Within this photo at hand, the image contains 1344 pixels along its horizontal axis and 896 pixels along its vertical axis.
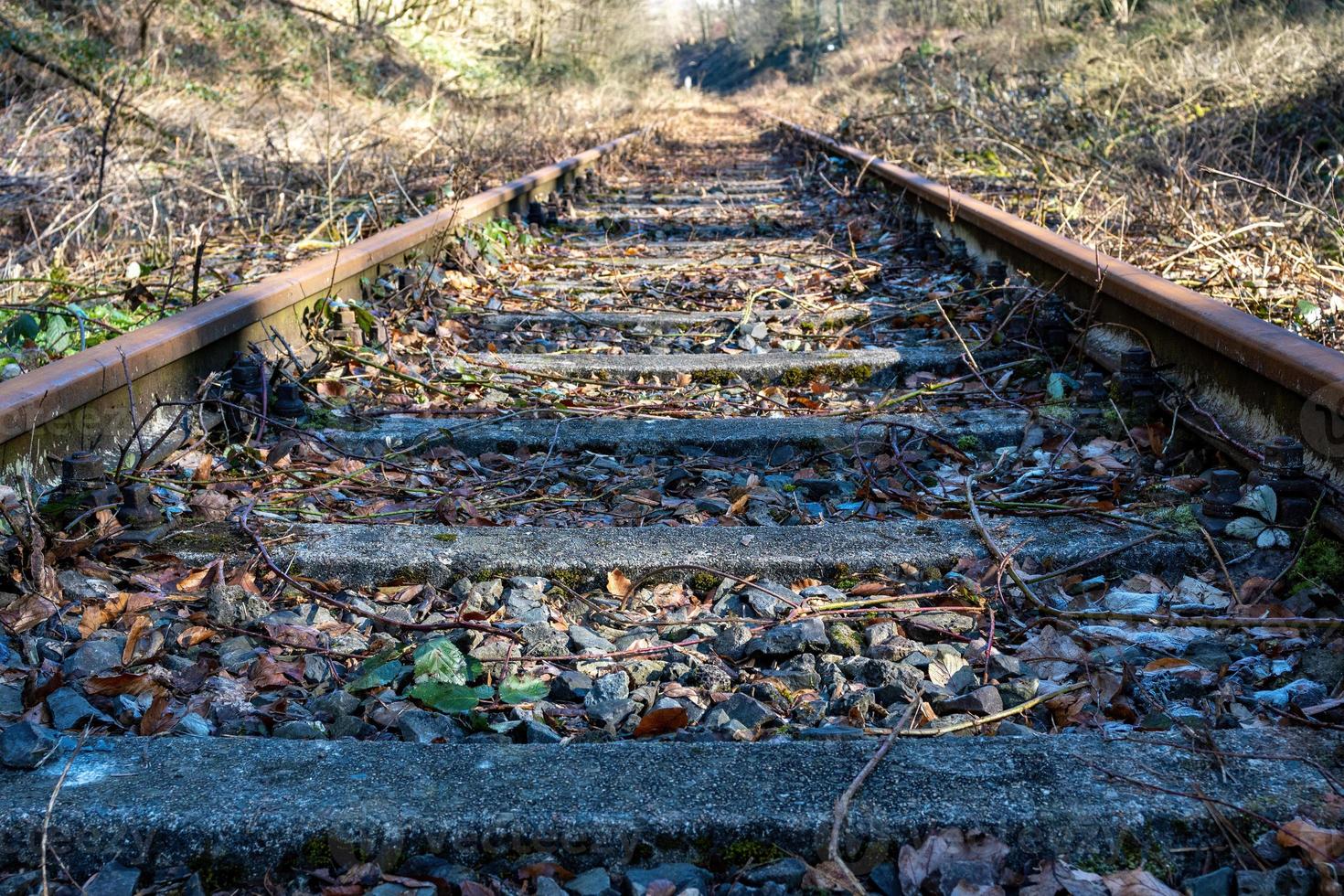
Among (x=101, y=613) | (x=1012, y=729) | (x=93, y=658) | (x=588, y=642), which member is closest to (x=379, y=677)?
(x=588, y=642)

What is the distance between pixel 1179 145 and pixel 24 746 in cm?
817

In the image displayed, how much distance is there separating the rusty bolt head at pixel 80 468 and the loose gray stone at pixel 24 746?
3.39ft

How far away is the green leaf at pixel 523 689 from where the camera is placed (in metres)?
2.10

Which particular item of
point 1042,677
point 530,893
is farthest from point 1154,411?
point 530,893

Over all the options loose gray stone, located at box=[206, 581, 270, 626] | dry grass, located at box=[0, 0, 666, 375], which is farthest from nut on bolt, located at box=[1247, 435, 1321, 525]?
dry grass, located at box=[0, 0, 666, 375]

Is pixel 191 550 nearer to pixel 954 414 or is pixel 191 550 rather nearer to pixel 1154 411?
pixel 954 414

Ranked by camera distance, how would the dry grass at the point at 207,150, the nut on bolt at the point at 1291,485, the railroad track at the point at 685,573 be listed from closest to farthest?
the railroad track at the point at 685,573 < the nut on bolt at the point at 1291,485 < the dry grass at the point at 207,150

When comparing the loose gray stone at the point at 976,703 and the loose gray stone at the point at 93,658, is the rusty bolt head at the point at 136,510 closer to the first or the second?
the loose gray stone at the point at 93,658

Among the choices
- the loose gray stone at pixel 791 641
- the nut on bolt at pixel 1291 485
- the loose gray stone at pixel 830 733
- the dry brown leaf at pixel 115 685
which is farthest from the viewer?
the nut on bolt at pixel 1291 485

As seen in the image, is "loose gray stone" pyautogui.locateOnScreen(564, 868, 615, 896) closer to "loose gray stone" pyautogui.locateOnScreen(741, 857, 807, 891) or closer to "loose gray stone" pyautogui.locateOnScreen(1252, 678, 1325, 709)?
"loose gray stone" pyautogui.locateOnScreen(741, 857, 807, 891)

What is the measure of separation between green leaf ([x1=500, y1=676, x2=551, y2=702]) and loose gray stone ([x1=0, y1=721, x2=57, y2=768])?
2.38 feet

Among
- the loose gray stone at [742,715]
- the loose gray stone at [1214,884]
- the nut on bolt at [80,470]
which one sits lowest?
the loose gray stone at [742,715]

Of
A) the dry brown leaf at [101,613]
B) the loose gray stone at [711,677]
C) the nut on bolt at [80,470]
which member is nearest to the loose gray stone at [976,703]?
the loose gray stone at [711,677]

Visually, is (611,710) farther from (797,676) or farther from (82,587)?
(82,587)
